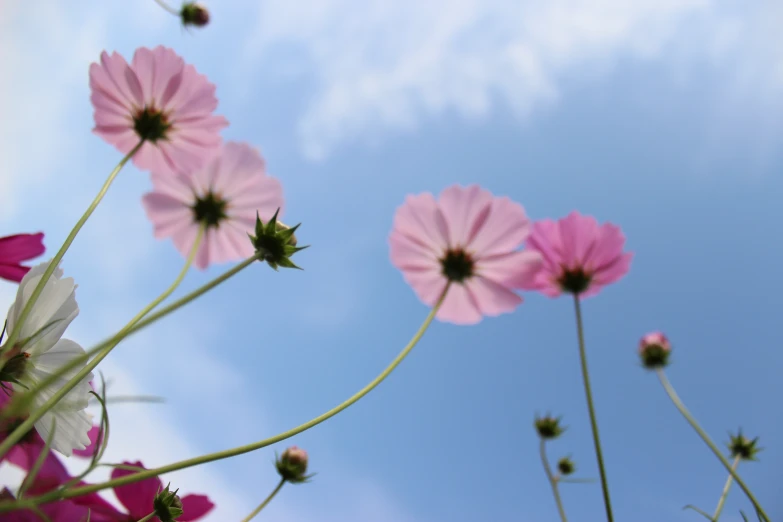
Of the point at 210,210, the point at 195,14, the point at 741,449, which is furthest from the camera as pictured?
the point at 195,14

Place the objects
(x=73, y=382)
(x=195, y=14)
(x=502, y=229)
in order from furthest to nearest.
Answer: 1. (x=195, y=14)
2. (x=502, y=229)
3. (x=73, y=382)

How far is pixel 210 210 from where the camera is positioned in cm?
77

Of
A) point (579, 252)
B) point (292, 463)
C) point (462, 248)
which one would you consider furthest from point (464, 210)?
point (292, 463)

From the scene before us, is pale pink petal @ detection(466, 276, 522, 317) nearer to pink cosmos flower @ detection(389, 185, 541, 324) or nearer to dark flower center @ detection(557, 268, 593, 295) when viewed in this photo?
pink cosmos flower @ detection(389, 185, 541, 324)

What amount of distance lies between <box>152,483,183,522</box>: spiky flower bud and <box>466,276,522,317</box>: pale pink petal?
0.37 meters

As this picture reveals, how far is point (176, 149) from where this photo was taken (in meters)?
0.65

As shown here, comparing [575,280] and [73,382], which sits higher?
[575,280]

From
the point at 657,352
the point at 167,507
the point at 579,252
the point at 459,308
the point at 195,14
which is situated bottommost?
the point at 167,507

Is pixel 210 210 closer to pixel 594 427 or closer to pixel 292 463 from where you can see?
pixel 292 463

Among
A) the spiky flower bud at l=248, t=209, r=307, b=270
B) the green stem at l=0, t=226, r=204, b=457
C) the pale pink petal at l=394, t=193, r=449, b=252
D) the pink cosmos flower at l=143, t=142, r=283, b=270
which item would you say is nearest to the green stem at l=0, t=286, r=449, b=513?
the green stem at l=0, t=226, r=204, b=457

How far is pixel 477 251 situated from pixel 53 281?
460 mm

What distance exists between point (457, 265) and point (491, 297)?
0.23 ft

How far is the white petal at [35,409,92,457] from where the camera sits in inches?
12.7

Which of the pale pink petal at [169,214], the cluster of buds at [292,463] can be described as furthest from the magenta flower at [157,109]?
the cluster of buds at [292,463]
